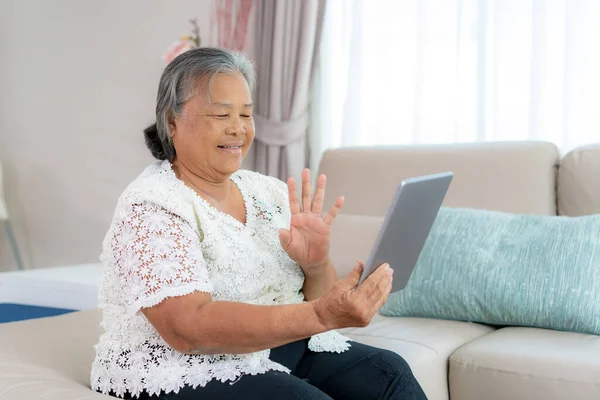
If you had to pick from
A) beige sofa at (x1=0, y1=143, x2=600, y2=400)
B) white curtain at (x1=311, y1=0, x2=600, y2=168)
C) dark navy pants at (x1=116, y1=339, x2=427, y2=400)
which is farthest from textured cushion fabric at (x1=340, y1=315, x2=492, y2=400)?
white curtain at (x1=311, y1=0, x2=600, y2=168)

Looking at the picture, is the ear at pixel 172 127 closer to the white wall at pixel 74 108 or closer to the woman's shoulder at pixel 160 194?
the woman's shoulder at pixel 160 194

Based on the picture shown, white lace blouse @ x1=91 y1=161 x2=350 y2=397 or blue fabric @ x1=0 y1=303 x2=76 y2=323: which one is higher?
white lace blouse @ x1=91 y1=161 x2=350 y2=397

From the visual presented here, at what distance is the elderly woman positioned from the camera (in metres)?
1.25

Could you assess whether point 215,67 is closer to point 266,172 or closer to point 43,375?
point 43,375

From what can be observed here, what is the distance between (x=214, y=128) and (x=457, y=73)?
69.6 inches

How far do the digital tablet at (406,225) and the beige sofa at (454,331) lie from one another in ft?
1.52

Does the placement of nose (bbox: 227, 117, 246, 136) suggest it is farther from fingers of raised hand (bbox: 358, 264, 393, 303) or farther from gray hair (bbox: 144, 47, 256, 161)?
fingers of raised hand (bbox: 358, 264, 393, 303)

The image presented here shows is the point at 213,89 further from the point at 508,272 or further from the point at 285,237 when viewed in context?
the point at 508,272

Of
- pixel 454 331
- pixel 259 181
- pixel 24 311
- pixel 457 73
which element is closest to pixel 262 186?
pixel 259 181

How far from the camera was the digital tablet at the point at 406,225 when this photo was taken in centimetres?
128

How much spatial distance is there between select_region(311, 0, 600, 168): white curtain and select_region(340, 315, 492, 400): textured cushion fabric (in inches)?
39.5

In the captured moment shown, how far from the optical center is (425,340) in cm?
198

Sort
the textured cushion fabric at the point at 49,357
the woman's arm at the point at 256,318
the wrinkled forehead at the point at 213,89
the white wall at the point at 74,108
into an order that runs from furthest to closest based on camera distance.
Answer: the white wall at the point at 74,108 → the wrinkled forehead at the point at 213,89 → the textured cushion fabric at the point at 49,357 → the woman's arm at the point at 256,318

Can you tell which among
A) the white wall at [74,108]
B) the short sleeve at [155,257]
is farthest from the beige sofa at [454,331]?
the white wall at [74,108]
